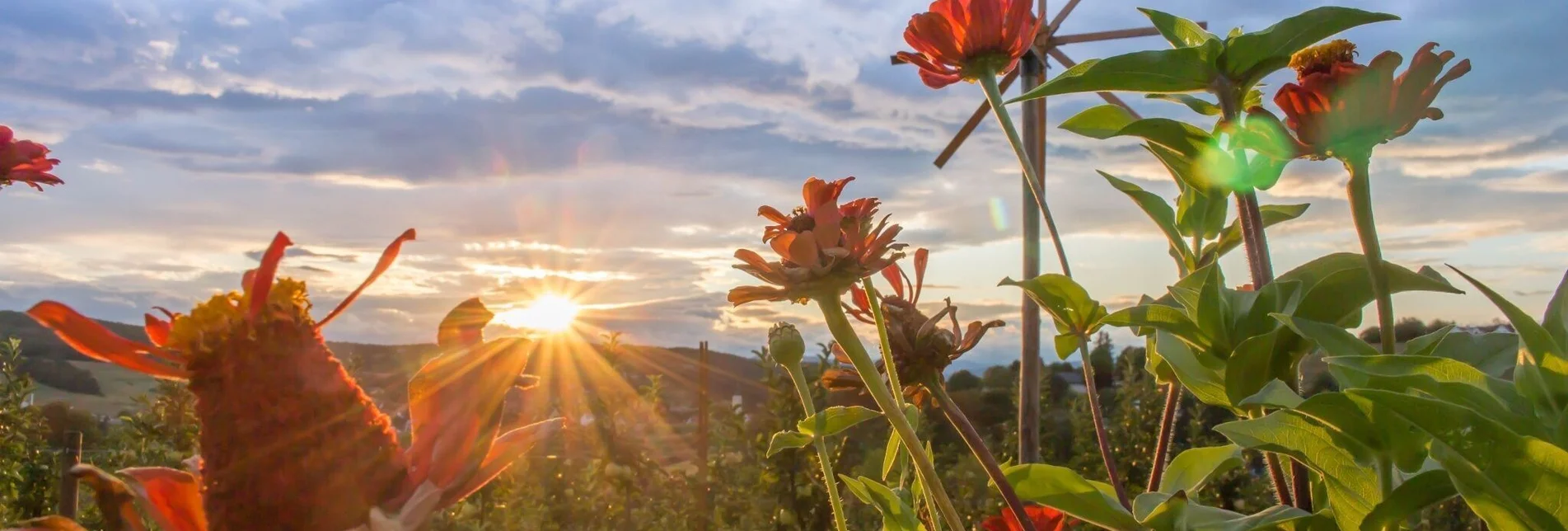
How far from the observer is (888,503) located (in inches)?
35.0

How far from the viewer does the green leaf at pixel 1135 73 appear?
30.0 inches

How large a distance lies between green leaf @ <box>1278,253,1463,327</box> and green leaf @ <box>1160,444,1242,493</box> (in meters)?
0.15

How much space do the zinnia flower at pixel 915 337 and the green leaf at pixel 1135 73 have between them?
0.28 m

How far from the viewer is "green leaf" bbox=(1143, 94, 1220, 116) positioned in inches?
35.2

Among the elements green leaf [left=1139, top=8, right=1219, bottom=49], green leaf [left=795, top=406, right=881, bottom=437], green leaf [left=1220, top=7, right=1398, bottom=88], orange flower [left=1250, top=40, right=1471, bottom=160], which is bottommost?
green leaf [left=795, top=406, right=881, bottom=437]

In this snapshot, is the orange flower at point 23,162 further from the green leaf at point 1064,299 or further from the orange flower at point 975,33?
the green leaf at point 1064,299

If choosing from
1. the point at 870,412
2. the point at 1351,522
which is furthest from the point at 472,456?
the point at 1351,522

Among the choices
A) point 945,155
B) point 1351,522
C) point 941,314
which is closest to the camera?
point 1351,522

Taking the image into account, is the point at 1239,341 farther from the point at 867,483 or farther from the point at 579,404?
the point at 579,404

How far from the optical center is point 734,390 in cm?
430

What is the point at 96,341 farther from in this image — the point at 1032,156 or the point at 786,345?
the point at 1032,156

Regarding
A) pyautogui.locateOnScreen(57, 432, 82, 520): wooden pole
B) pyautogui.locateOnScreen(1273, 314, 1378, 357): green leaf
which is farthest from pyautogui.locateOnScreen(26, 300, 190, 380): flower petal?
pyautogui.locateOnScreen(57, 432, 82, 520): wooden pole

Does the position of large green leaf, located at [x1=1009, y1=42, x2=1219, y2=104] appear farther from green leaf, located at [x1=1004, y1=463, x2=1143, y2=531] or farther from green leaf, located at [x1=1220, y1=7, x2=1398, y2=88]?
green leaf, located at [x1=1004, y1=463, x2=1143, y2=531]

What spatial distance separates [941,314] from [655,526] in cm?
242
